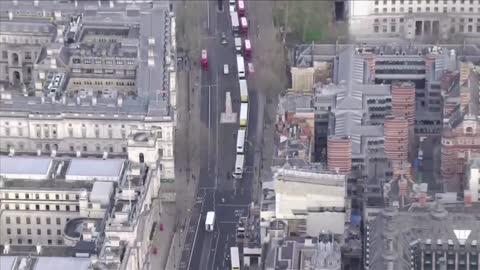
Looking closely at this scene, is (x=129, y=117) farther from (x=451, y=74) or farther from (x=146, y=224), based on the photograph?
(x=451, y=74)

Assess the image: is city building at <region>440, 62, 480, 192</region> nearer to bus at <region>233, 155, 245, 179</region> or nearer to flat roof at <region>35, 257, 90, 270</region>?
bus at <region>233, 155, 245, 179</region>

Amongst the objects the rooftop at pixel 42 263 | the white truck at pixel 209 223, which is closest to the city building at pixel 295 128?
the white truck at pixel 209 223

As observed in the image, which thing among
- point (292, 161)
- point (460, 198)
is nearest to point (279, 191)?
point (292, 161)

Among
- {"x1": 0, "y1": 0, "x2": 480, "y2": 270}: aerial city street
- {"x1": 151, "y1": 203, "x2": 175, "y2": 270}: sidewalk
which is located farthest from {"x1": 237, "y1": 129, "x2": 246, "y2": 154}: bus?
{"x1": 151, "y1": 203, "x2": 175, "y2": 270}: sidewalk

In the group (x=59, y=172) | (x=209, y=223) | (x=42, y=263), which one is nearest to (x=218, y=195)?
(x=209, y=223)

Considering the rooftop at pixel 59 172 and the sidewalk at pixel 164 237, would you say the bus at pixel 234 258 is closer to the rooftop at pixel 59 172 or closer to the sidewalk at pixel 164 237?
the sidewalk at pixel 164 237
